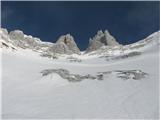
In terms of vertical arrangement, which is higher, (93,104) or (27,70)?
(27,70)

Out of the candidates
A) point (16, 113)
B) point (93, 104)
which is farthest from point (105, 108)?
point (16, 113)

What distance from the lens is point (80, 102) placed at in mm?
25328

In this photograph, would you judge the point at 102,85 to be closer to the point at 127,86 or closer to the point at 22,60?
the point at 127,86

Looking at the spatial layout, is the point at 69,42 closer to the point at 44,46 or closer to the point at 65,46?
the point at 44,46

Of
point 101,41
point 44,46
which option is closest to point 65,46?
point 44,46

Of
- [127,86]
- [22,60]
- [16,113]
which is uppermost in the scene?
[22,60]

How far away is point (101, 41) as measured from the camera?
294 feet

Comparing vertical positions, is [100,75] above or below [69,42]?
below

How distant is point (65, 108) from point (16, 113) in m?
3.62

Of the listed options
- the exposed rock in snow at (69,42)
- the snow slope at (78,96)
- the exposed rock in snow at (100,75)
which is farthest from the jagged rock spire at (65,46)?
the exposed rock in snow at (100,75)

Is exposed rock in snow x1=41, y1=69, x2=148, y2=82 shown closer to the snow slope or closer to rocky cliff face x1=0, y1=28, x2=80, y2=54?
the snow slope

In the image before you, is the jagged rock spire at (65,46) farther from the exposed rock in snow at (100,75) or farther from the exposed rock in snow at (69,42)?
the exposed rock in snow at (100,75)

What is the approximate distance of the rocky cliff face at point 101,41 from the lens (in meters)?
87.3

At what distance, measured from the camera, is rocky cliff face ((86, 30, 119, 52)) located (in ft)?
286
